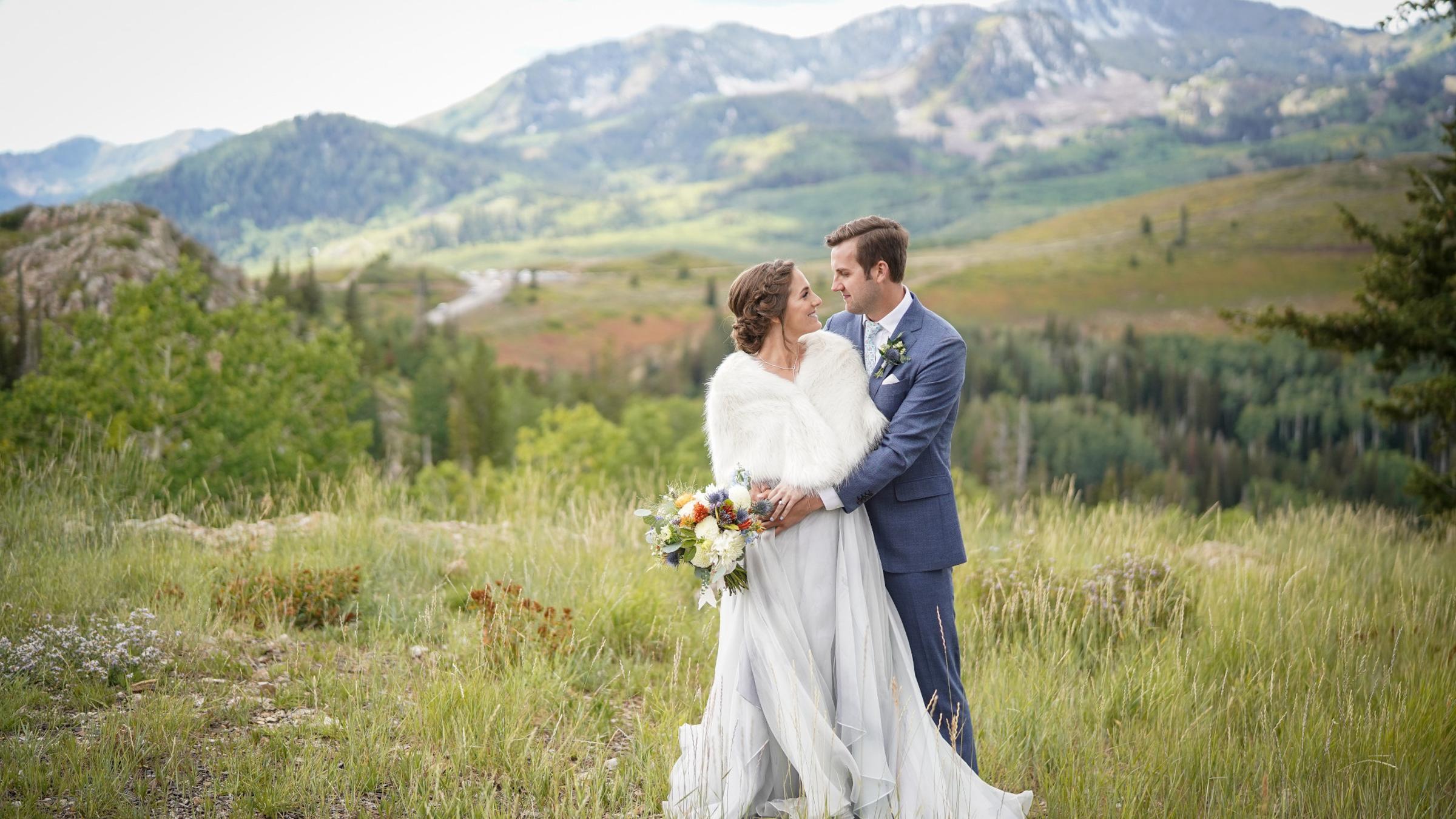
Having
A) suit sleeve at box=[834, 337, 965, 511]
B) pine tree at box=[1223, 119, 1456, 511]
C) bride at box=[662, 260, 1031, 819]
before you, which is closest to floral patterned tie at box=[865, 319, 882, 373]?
bride at box=[662, 260, 1031, 819]

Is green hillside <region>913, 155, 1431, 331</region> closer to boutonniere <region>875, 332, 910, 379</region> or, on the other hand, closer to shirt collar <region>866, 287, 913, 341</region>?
shirt collar <region>866, 287, 913, 341</region>

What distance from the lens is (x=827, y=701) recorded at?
147 inches

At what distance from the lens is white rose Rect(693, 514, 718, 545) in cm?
343

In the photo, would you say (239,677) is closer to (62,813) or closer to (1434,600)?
(62,813)

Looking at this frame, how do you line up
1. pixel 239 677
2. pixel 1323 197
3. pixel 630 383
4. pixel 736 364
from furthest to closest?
1. pixel 1323 197
2. pixel 630 383
3. pixel 239 677
4. pixel 736 364

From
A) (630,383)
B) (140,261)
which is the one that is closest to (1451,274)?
(140,261)

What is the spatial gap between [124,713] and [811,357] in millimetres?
3477

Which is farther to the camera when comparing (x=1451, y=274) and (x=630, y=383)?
(x=630, y=383)

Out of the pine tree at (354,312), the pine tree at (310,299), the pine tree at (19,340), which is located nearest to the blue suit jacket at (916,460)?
the pine tree at (19,340)

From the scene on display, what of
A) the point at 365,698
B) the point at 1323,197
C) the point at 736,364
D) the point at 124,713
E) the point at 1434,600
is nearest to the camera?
the point at 736,364

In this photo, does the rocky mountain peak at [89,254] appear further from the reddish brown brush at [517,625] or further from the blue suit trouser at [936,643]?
the blue suit trouser at [936,643]

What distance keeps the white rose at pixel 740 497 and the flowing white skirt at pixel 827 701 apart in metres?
0.29

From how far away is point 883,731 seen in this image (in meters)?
3.72

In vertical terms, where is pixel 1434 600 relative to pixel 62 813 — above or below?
below
